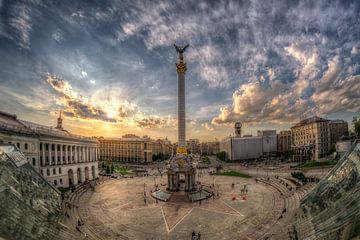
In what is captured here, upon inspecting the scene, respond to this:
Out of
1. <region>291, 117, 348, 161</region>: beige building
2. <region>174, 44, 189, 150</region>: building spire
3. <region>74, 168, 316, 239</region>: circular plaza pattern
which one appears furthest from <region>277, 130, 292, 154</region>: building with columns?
<region>174, 44, 189, 150</region>: building spire

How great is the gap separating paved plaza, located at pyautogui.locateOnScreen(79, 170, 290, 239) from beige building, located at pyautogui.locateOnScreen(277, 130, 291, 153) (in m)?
107

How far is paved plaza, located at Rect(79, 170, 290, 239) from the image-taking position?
25375mm

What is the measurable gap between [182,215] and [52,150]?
3669cm

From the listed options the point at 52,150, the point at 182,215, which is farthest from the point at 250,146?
the point at 52,150

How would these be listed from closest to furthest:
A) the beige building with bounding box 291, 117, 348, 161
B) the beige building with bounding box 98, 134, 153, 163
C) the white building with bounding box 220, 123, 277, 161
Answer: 1. the beige building with bounding box 291, 117, 348, 161
2. the white building with bounding box 220, 123, 277, 161
3. the beige building with bounding box 98, 134, 153, 163

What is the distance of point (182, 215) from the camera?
31.6 meters

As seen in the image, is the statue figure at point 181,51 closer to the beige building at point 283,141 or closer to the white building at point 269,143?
the white building at point 269,143

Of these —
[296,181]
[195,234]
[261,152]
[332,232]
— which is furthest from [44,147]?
[261,152]

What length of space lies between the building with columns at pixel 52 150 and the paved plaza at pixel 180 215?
10.6 metres

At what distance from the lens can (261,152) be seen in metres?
133

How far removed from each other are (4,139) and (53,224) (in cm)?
2883

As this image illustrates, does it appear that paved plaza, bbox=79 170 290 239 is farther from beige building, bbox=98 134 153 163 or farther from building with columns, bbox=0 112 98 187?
beige building, bbox=98 134 153 163

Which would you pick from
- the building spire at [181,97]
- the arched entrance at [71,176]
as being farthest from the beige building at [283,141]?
the arched entrance at [71,176]

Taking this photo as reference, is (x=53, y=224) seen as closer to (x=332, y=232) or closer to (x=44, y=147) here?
(x=332, y=232)
